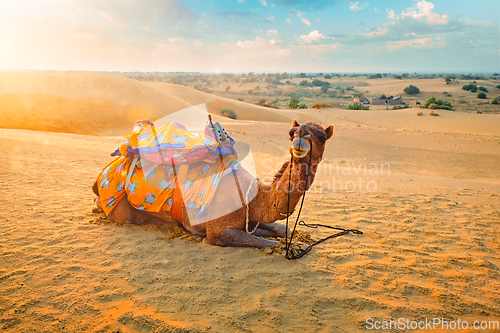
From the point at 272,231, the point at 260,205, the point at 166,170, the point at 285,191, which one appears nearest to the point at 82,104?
the point at 166,170

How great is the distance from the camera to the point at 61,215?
470 centimetres

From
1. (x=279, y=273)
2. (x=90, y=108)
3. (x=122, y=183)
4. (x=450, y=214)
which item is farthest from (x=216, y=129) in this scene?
(x=90, y=108)

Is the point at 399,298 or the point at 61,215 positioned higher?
the point at 61,215

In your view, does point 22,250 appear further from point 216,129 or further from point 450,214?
point 450,214

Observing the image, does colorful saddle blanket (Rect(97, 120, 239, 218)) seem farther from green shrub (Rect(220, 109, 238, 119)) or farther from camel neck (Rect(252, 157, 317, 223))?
green shrub (Rect(220, 109, 238, 119))

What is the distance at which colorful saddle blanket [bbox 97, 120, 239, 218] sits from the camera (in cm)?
395

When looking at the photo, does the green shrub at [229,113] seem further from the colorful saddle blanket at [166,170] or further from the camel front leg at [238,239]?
the camel front leg at [238,239]

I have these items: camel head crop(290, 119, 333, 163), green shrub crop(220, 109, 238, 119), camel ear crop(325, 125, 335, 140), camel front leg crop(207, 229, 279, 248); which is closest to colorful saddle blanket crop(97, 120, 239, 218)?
camel front leg crop(207, 229, 279, 248)

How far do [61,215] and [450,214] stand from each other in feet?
25.0

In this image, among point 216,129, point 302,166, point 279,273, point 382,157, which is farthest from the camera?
point 382,157

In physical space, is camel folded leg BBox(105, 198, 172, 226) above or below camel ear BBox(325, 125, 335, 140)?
below

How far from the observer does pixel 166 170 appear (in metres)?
4.17

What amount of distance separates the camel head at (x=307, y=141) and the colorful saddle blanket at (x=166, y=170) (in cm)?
129

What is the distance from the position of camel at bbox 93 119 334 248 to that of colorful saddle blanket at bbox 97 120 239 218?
0.58 ft
